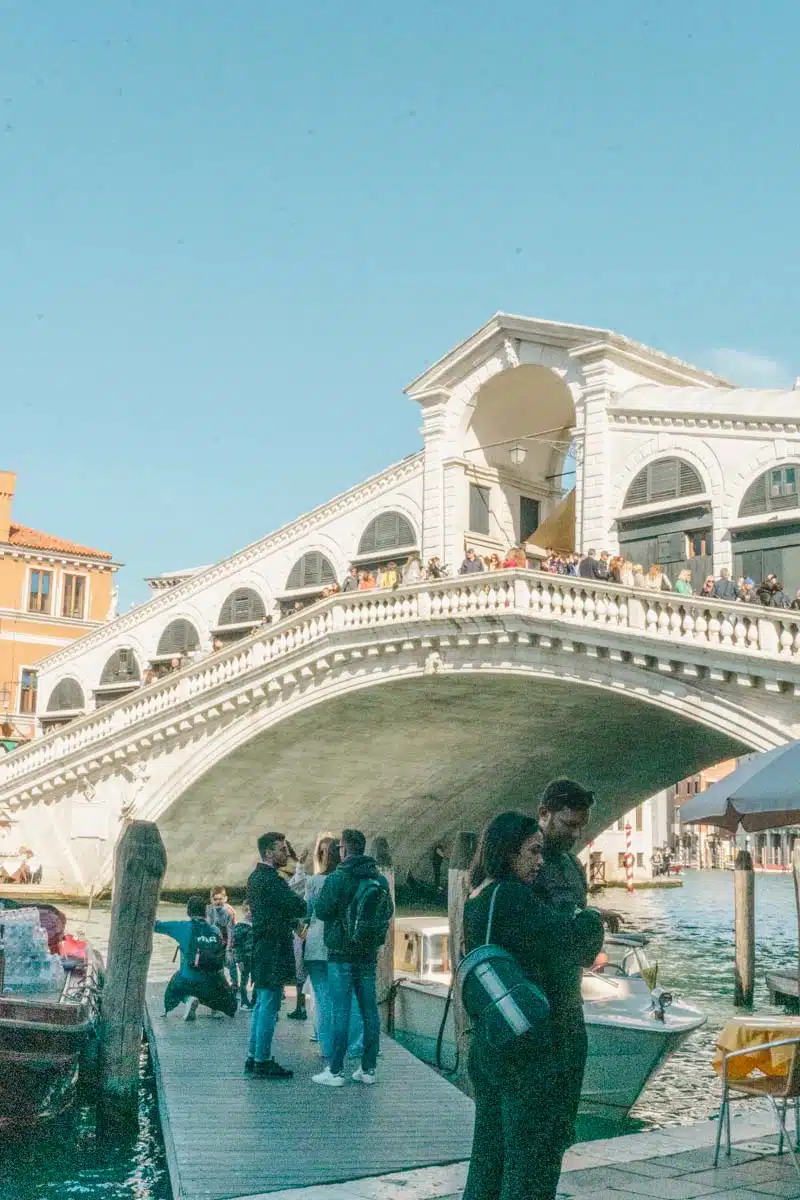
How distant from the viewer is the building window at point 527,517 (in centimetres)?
2634

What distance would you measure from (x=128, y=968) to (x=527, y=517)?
19.4 m

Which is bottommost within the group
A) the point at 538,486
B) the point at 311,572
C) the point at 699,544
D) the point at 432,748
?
the point at 432,748

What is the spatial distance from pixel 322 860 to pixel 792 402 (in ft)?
48.3

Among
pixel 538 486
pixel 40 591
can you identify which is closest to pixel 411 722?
pixel 538 486

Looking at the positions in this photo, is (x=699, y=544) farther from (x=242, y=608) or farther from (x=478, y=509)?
(x=242, y=608)

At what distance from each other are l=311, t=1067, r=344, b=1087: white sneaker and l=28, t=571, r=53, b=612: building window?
3024 centimetres

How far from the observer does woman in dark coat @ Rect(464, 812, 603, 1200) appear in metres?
3.79

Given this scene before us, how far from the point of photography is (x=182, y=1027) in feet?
32.3

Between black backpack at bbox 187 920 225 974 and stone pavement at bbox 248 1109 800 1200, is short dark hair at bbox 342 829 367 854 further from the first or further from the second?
black backpack at bbox 187 920 225 974

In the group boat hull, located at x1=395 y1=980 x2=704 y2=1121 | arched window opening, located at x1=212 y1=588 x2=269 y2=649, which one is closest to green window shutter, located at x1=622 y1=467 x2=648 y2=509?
arched window opening, located at x1=212 y1=588 x2=269 y2=649

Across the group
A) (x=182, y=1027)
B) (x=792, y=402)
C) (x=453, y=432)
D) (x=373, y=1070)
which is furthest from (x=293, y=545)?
(x=373, y=1070)

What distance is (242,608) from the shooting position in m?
29.3

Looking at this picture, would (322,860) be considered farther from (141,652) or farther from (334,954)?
(141,652)

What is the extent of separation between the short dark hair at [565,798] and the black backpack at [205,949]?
20.6ft
